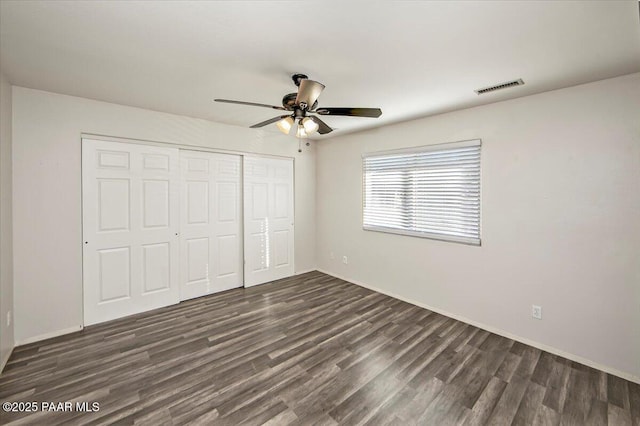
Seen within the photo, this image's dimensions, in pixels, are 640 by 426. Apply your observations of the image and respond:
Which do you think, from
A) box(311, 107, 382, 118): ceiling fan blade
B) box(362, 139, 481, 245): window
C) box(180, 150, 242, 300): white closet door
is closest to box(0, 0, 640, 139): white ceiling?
box(311, 107, 382, 118): ceiling fan blade

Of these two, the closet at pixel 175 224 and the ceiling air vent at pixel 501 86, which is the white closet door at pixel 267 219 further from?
the ceiling air vent at pixel 501 86

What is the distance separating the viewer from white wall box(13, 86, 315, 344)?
2.69m

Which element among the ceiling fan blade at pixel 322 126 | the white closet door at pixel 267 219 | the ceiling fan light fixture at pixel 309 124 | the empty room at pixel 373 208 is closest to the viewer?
the empty room at pixel 373 208

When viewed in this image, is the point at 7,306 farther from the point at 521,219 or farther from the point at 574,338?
the point at 574,338

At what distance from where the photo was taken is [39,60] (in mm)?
2148

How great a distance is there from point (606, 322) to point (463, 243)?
1.32 metres

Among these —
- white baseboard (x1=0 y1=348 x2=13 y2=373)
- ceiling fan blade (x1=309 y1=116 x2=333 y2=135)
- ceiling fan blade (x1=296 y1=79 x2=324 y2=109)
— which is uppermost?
Result: ceiling fan blade (x1=296 y1=79 x2=324 y2=109)

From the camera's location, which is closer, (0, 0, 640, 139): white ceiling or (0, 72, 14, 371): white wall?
(0, 0, 640, 139): white ceiling

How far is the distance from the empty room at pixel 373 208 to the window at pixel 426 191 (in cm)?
3

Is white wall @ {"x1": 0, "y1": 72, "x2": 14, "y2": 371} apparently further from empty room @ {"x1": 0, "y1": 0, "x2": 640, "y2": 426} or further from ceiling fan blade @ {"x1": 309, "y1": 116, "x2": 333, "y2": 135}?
ceiling fan blade @ {"x1": 309, "y1": 116, "x2": 333, "y2": 135}

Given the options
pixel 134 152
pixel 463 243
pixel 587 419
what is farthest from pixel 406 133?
pixel 134 152

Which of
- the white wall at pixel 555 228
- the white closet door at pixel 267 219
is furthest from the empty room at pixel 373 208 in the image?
the white closet door at pixel 267 219

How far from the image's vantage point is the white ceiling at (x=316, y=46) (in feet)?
5.08

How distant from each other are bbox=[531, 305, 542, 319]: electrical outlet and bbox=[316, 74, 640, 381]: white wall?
39 millimetres
